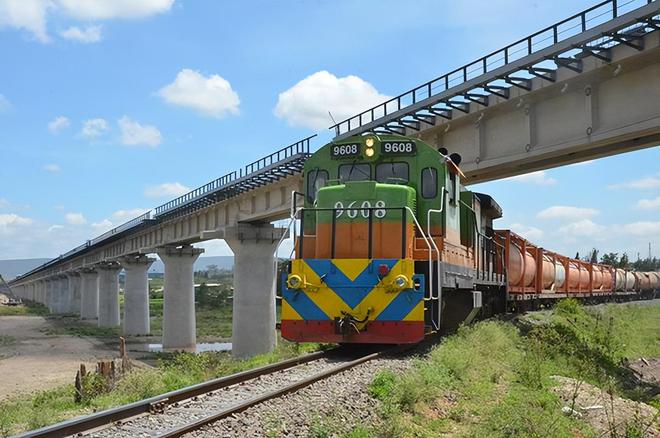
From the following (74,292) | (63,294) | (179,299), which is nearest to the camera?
(179,299)

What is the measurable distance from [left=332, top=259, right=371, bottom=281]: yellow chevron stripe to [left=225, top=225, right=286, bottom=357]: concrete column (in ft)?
77.0

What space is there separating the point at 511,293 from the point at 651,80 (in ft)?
26.2

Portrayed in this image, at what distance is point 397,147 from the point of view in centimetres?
1138

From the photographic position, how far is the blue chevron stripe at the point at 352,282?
10016mm

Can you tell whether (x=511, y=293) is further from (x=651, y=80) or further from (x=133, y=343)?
(x=133, y=343)

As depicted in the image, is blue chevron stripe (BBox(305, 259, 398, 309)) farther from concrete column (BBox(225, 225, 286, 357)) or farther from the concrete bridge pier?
the concrete bridge pier

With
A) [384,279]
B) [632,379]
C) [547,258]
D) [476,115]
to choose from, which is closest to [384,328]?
[384,279]

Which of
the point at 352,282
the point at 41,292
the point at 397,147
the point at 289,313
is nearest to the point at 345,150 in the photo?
the point at 397,147

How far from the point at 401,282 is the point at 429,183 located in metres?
2.26

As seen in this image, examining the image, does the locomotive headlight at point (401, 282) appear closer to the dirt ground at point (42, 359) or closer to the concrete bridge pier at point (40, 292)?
the dirt ground at point (42, 359)

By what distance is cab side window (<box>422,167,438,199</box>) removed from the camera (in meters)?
11.2

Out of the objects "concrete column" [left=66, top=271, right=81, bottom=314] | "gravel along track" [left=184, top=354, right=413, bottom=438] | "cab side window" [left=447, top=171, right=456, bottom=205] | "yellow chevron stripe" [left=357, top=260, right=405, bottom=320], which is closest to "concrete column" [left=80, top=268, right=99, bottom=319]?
"concrete column" [left=66, top=271, right=81, bottom=314]

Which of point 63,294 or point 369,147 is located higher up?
point 369,147

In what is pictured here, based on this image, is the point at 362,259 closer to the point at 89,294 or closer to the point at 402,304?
the point at 402,304
